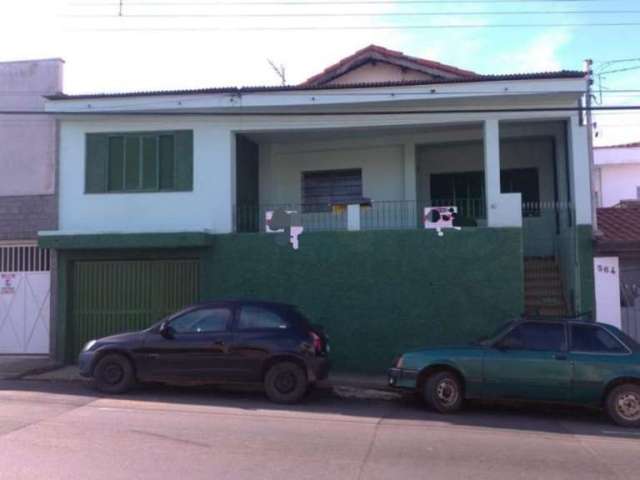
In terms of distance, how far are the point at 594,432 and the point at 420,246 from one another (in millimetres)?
5551

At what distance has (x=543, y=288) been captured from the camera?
47.1 feet

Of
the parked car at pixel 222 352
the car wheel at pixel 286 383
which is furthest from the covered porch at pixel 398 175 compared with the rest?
the car wheel at pixel 286 383

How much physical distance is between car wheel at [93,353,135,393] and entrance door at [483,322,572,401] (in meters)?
5.53

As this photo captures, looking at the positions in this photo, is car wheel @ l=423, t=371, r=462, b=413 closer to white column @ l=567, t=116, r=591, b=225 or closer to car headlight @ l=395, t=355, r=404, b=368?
car headlight @ l=395, t=355, r=404, b=368

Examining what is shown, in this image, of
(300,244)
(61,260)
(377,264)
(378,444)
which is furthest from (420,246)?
(61,260)

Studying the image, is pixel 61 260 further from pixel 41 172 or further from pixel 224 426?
pixel 224 426

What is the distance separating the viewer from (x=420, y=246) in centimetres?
1350

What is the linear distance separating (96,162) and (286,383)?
7.39 meters

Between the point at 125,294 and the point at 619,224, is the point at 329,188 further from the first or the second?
the point at 619,224

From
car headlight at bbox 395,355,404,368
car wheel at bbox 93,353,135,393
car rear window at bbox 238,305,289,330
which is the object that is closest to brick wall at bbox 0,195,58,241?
car wheel at bbox 93,353,135,393

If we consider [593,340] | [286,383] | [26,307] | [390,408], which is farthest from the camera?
[26,307]

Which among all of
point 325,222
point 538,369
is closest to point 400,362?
point 538,369

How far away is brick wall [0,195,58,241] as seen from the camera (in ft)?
48.3

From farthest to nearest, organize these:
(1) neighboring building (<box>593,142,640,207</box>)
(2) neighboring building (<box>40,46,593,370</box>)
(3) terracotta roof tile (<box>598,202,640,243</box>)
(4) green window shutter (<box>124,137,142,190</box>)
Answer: (1) neighboring building (<box>593,142,640,207</box>), (4) green window shutter (<box>124,137,142,190</box>), (3) terracotta roof tile (<box>598,202,640,243</box>), (2) neighboring building (<box>40,46,593,370</box>)
